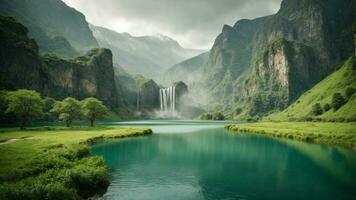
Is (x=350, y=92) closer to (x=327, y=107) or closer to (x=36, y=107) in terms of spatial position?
(x=327, y=107)

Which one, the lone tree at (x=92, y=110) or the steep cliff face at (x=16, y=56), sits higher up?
the steep cliff face at (x=16, y=56)

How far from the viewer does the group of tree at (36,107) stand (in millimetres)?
76438

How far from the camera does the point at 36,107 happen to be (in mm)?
78375

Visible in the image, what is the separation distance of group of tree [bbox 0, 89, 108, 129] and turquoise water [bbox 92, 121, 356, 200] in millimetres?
38408

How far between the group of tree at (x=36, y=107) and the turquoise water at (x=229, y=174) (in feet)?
126

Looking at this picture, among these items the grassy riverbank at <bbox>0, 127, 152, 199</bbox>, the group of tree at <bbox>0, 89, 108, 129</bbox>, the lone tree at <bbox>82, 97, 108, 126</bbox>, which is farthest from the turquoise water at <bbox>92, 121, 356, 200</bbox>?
the lone tree at <bbox>82, 97, 108, 126</bbox>

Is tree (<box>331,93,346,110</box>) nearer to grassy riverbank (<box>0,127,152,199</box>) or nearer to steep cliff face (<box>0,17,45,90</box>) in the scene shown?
grassy riverbank (<box>0,127,152,199</box>)

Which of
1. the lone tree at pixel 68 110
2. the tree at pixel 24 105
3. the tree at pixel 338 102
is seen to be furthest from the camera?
the tree at pixel 338 102

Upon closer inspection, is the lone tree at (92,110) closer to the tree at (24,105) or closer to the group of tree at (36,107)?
the group of tree at (36,107)

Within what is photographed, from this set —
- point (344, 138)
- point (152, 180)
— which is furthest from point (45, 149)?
point (344, 138)

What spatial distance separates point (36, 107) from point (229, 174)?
66.2 meters

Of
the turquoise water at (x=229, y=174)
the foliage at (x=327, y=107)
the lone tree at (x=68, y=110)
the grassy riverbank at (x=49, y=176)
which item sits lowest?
the turquoise water at (x=229, y=174)

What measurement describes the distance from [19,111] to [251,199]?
242 feet

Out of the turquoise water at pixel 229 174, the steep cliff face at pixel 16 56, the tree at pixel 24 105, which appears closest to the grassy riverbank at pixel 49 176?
the turquoise water at pixel 229 174
